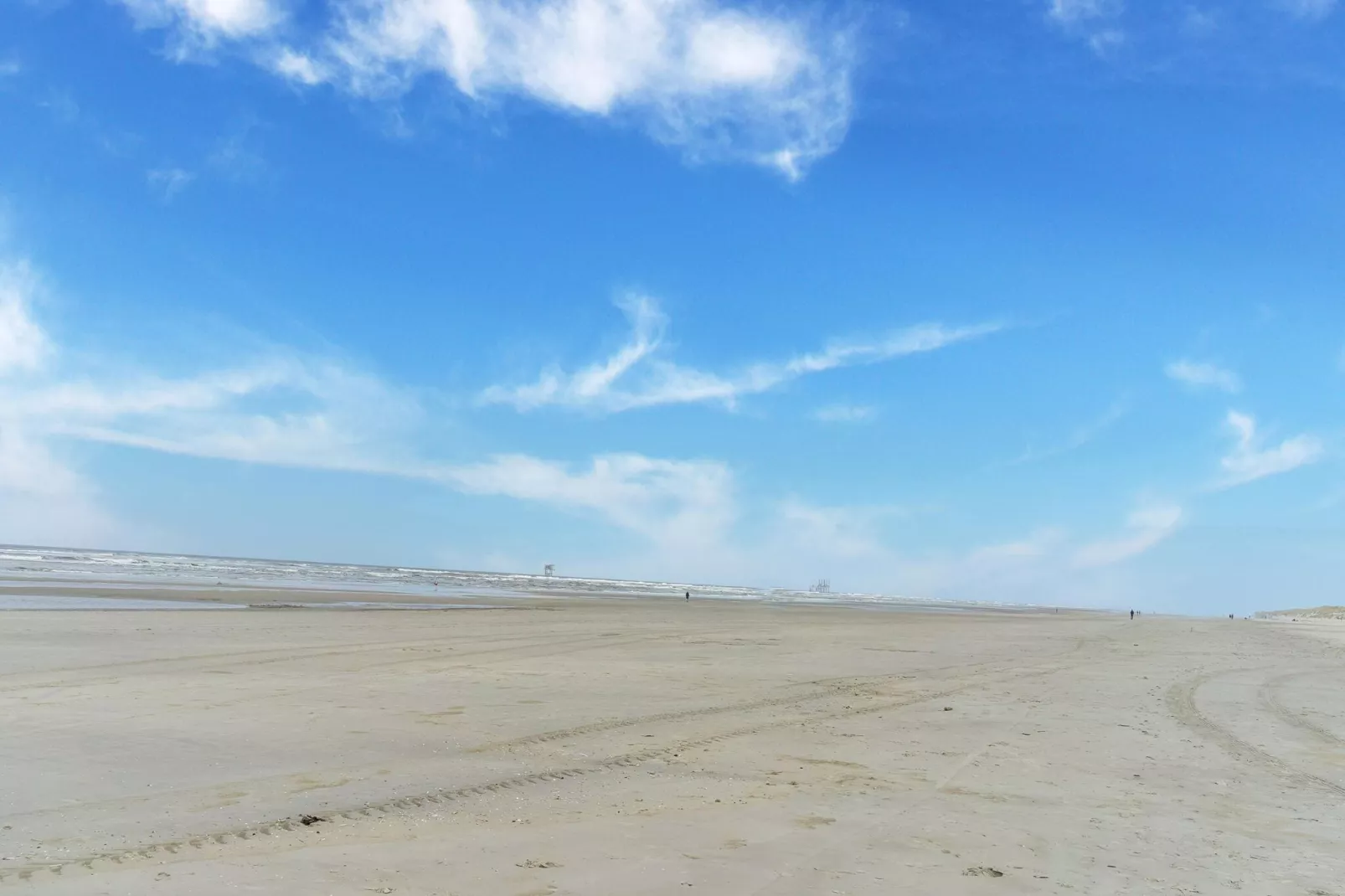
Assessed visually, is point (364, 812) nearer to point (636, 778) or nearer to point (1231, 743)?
point (636, 778)

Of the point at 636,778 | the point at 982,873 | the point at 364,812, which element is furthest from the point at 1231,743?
A: the point at 364,812

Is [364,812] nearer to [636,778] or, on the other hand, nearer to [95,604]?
[636,778]

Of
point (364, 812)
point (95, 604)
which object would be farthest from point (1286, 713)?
point (95, 604)

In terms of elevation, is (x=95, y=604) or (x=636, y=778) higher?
(x=636, y=778)

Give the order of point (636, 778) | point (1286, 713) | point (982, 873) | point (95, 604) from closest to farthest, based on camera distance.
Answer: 1. point (982, 873)
2. point (636, 778)
3. point (1286, 713)
4. point (95, 604)

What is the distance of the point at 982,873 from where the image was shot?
550 cm

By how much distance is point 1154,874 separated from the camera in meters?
5.60

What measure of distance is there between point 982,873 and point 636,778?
3.17 meters

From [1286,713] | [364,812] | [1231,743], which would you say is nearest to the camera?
[364,812]

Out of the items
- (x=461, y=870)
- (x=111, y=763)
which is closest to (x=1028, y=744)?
(x=461, y=870)

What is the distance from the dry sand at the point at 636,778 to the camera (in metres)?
5.35

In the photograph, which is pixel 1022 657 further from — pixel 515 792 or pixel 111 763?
pixel 111 763

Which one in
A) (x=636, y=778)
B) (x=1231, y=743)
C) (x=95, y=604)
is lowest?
(x=95, y=604)

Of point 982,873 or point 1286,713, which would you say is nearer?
point 982,873
